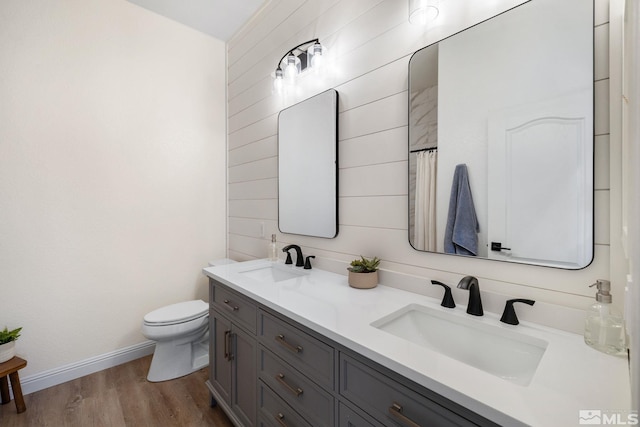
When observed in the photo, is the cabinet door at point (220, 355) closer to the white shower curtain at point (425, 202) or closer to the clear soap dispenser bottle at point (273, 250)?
the clear soap dispenser bottle at point (273, 250)

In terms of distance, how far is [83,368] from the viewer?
2.15 meters

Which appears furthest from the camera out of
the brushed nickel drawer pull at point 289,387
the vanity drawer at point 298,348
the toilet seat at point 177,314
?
the toilet seat at point 177,314

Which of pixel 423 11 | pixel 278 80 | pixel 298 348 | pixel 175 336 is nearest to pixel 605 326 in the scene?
pixel 298 348

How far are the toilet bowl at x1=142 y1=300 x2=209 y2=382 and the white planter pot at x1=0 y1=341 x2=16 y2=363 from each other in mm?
703

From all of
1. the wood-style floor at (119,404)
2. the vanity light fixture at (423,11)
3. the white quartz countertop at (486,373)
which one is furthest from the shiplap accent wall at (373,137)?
the wood-style floor at (119,404)

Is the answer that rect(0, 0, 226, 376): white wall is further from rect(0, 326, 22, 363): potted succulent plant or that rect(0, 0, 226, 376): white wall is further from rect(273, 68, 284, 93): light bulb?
rect(273, 68, 284, 93): light bulb

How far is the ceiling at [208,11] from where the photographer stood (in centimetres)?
230

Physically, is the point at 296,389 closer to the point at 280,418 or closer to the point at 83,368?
the point at 280,418

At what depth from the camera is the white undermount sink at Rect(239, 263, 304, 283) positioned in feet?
5.94

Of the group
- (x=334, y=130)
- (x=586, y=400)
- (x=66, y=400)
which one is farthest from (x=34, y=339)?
(x=586, y=400)

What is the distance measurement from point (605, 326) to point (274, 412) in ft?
3.97

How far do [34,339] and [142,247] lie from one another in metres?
0.87

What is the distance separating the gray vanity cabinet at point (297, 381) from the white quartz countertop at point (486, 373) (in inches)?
2.0
